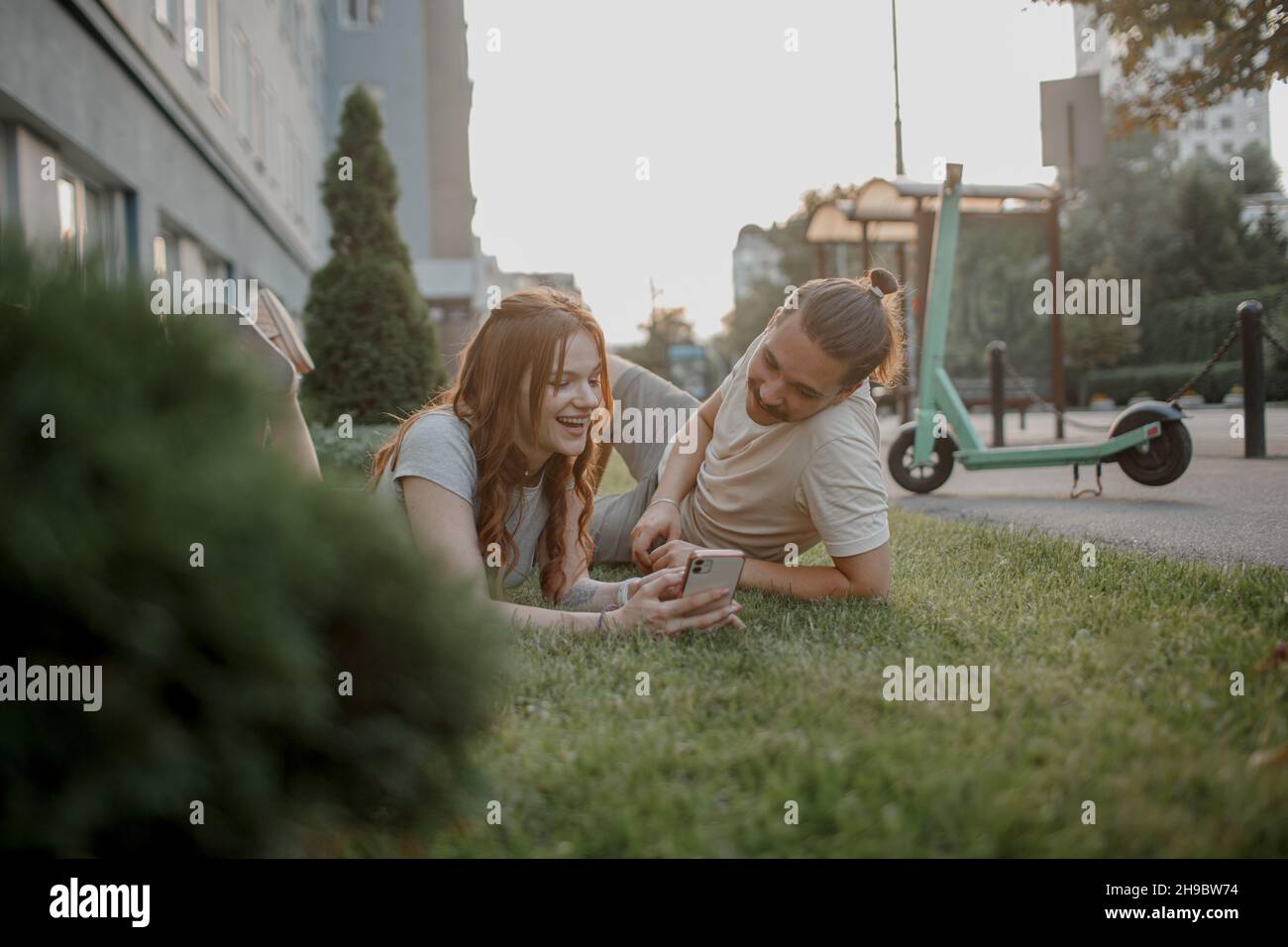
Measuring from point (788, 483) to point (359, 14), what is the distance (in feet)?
103

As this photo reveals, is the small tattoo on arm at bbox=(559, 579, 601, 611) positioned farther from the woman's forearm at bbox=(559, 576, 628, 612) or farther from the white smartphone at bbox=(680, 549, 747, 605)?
the white smartphone at bbox=(680, 549, 747, 605)

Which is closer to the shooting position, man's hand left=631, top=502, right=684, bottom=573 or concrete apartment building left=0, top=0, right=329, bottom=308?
man's hand left=631, top=502, right=684, bottom=573

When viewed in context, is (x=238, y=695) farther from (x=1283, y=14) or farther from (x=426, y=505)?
(x=1283, y=14)

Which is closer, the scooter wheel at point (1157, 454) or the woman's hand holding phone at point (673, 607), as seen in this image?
the woman's hand holding phone at point (673, 607)

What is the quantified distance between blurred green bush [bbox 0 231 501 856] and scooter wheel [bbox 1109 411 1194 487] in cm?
620

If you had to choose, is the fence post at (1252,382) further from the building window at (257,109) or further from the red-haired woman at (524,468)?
the building window at (257,109)

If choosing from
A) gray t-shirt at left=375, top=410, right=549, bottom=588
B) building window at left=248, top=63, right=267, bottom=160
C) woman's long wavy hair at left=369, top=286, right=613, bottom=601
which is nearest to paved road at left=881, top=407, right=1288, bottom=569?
woman's long wavy hair at left=369, top=286, right=613, bottom=601

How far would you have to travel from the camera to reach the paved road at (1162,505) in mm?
4547

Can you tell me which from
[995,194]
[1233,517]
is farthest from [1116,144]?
[1233,517]

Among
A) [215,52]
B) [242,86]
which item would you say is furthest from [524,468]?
[242,86]

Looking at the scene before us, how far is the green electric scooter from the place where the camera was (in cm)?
653

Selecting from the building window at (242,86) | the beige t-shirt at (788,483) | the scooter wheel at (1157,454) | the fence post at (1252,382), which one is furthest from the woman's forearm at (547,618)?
the building window at (242,86)

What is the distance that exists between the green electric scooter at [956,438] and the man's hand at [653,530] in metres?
3.97
